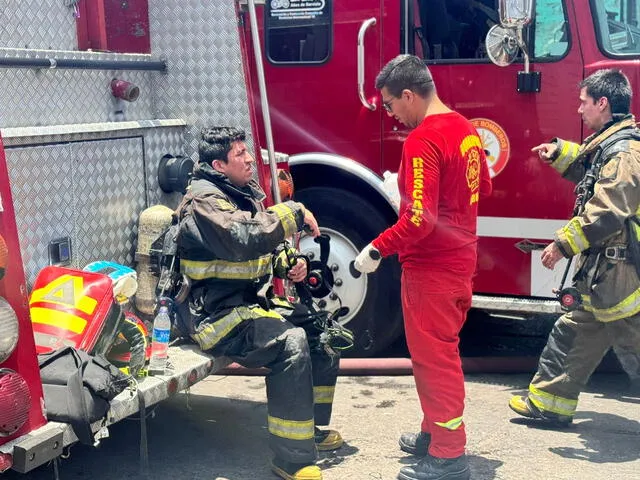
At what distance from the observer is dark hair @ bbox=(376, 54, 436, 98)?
153 inches

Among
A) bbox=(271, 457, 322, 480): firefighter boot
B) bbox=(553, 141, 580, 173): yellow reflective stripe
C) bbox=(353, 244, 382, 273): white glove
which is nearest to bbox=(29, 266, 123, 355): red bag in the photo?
bbox=(271, 457, 322, 480): firefighter boot

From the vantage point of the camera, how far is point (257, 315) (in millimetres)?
3947

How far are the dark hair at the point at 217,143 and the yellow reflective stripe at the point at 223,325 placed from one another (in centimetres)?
66

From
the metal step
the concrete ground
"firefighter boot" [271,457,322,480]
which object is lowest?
the concrete ground

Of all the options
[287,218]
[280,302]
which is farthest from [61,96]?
[280,302]

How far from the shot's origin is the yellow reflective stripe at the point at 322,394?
14.0ft

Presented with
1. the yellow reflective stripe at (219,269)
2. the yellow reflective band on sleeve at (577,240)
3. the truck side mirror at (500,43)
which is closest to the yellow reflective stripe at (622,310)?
the yellow reflective band on sleeve at (577,240)

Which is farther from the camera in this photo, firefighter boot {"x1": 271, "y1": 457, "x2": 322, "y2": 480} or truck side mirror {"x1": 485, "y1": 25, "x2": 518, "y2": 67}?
truck side mirror {"x1": 485, "y1": 25, "x2": 518, "y2": 67}

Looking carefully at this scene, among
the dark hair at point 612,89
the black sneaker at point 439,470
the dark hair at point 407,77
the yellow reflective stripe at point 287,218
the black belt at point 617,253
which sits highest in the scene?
the dark hair at point 407,77

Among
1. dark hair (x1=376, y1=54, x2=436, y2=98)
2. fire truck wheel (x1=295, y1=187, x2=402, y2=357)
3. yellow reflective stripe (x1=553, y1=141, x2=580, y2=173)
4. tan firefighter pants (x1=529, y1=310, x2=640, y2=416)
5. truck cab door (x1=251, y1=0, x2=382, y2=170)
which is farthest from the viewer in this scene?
fire truck wheel (x1=295, y1=187, x2=402, y2=357)

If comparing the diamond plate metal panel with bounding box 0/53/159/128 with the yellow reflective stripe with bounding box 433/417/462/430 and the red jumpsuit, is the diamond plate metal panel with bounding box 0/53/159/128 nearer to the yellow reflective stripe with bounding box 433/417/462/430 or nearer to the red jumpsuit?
the red jumpsuit

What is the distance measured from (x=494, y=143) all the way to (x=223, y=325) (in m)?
2.04

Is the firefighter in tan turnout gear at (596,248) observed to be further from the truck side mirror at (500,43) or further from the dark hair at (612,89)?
the truck side mirror at (500,43)

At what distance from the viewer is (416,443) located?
425 centimetres
